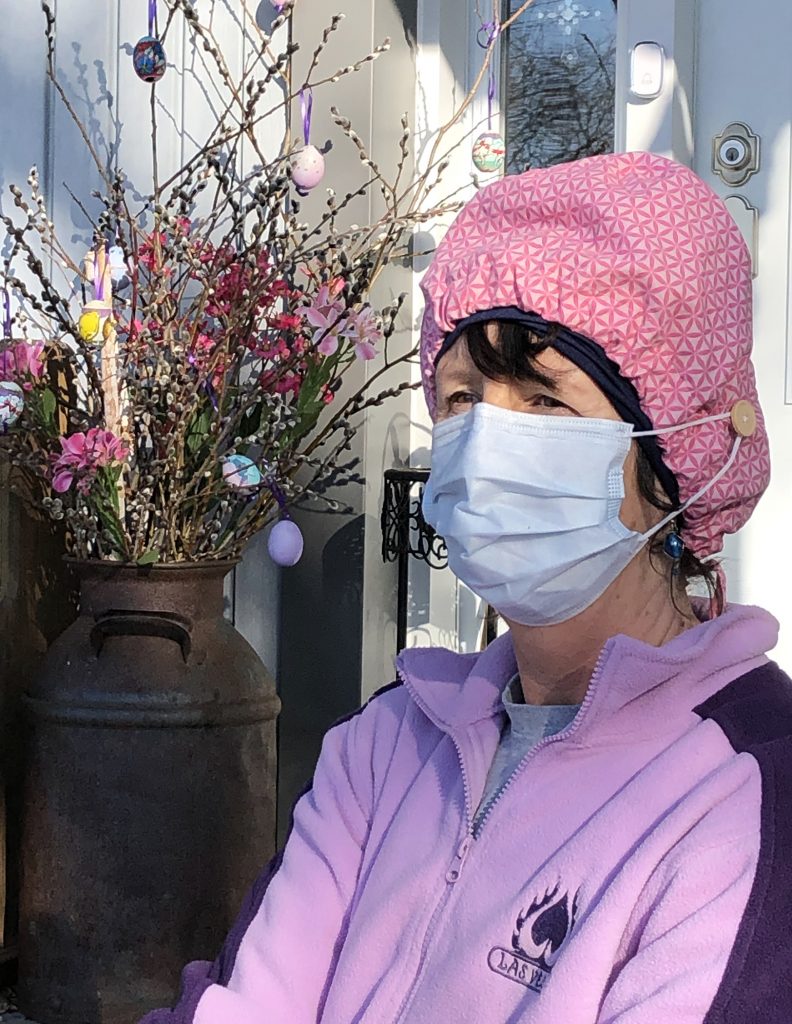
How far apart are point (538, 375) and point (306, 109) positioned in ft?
6.74

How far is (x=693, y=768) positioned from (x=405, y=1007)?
1.11ft

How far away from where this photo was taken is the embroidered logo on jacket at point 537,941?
1157 millimetres

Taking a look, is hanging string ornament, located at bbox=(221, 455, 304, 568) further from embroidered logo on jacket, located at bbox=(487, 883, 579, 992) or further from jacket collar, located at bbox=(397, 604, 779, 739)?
embroidered logo on jacket, located at bbox=(487, 883, 579, 992)

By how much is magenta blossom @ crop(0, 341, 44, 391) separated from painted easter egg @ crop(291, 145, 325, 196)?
0.66 m

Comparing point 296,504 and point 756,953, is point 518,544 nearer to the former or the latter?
point 756,953

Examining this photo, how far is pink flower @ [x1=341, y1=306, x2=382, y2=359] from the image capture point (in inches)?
105

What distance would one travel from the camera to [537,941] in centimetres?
117

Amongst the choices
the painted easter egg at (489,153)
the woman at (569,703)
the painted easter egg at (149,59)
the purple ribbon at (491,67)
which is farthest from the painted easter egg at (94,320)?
the woman at (569,703)

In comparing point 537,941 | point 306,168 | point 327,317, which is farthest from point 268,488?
point 537,941

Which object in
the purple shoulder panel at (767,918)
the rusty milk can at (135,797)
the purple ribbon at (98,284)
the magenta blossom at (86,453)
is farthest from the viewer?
the purple ribbon at (98,284)

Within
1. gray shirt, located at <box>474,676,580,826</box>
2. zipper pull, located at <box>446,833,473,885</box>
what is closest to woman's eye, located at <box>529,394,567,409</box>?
gray shirt, located at <box>474,676,580,826</box>

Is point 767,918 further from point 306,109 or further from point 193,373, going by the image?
point 306,109

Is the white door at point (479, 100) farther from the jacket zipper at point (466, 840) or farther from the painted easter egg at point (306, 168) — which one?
the jacket zipper at point (466, 840)

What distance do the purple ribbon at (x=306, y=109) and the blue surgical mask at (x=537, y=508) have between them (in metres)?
1.92
